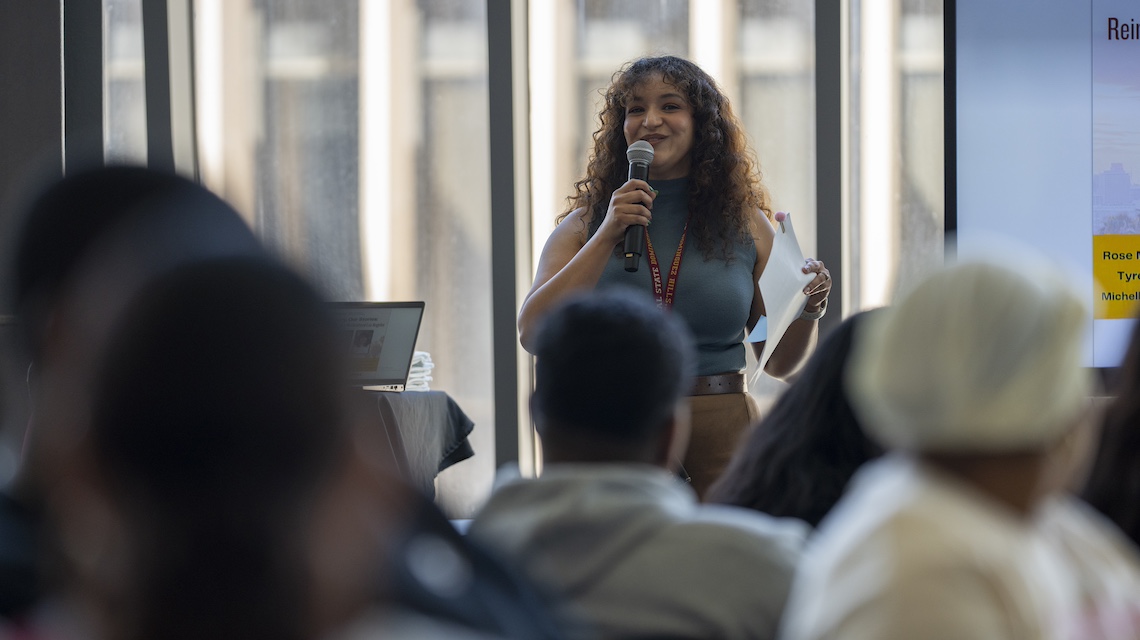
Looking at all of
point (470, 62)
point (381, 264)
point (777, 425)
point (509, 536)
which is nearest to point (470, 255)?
point (381, 264)

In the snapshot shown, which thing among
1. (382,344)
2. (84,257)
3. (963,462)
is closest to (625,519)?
(963,462)

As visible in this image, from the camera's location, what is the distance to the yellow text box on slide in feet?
11.9

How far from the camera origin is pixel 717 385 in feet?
7.99

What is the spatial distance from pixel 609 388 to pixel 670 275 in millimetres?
1307

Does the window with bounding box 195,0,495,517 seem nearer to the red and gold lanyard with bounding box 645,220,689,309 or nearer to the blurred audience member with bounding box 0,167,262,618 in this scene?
the red and gold lanyard with bounding box 645,220,689,309

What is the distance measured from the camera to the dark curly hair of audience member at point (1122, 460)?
53.6 inches

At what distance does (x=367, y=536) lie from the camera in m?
0.55

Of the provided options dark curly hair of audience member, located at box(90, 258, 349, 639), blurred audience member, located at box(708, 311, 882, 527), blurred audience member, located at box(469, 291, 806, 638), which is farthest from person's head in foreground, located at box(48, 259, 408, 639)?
blurred audience member, located at box(708, 311, 882, 527)

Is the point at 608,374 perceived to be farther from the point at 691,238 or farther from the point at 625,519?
the point at 691,238

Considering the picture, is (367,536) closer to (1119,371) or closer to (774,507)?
(774,507)

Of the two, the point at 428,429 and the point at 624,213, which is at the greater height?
the point at 624,213

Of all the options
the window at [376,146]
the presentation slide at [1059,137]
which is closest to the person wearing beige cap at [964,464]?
the presentation slide at [1059,137]

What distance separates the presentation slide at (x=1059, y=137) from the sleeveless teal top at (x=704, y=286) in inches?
58.2

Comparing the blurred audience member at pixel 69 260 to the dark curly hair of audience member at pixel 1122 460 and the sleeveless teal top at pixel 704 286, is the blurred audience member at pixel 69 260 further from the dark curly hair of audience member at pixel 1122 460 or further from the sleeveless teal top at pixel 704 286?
the sleeveless teal top at pixel 704 286
